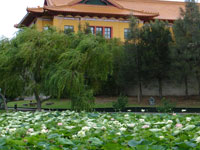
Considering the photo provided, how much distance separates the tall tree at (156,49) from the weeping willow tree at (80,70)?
9.34 metres

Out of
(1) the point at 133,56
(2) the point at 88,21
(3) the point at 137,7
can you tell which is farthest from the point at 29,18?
(1) the point at 133,56

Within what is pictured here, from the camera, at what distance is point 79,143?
4.48m

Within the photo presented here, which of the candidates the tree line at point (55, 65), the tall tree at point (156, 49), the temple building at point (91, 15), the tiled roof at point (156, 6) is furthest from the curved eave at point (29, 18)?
the tree line at point (55, 65)

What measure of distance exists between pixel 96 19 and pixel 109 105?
396 inches

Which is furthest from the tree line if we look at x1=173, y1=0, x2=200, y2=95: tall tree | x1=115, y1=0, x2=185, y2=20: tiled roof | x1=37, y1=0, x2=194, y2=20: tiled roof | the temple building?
x1=115, y1=0, x2=185, y2=20: tiled roof

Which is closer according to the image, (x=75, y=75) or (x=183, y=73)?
(x=75, y=75)

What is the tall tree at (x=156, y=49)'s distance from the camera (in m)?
23.8

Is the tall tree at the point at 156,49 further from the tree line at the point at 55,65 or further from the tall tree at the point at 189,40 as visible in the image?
the tree line at the point at 55,65

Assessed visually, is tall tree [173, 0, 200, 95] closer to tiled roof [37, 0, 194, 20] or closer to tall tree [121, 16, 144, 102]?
tall tree [121, 16, 144, 102]

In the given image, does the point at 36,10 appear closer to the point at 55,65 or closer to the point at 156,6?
the point at 156,6

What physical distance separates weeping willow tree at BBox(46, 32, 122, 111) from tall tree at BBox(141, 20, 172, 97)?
30.6 feet

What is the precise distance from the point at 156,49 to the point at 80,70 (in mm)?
11538

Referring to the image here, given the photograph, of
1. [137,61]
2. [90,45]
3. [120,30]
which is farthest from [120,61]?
[90,45]

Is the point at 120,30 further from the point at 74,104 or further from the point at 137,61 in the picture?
the point at 74,104
